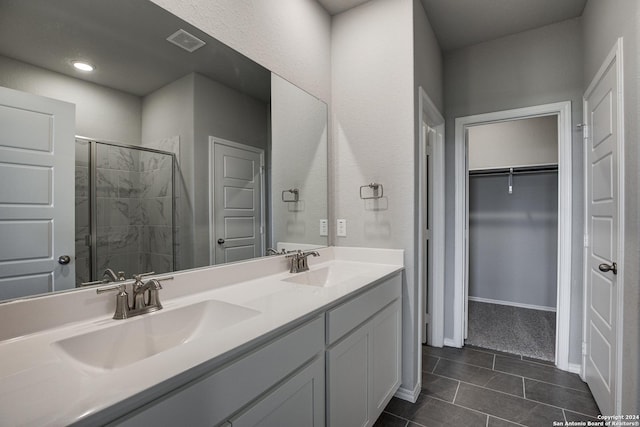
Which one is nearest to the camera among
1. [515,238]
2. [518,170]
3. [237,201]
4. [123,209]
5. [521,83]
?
[123,209]

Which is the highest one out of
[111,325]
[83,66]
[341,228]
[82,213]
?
[83,66]

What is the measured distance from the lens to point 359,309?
143 centimetres

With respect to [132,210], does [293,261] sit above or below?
below

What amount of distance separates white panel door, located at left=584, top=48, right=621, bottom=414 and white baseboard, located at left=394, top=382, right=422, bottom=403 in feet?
3.33

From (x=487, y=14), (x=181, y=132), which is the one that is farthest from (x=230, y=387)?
(x=487, y=14)

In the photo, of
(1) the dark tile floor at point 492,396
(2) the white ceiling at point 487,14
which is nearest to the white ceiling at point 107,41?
(2) the white ceiling at point 487,14

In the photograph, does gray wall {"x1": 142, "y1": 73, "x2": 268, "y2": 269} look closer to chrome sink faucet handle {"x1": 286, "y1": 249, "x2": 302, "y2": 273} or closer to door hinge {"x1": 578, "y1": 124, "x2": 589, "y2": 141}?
chrome sink faucet handle {"x1": 286, "y1": 249, "x2": 302, "y2": 273}

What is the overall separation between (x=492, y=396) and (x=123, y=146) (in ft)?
8.35

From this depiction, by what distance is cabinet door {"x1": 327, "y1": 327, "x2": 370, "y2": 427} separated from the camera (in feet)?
4.03

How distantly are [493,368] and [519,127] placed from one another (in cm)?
284

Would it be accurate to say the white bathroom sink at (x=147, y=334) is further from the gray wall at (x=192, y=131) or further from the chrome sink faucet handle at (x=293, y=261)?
the chrome sink faucet handle at (x=293, y=261)

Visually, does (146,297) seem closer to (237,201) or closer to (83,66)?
(237,201)

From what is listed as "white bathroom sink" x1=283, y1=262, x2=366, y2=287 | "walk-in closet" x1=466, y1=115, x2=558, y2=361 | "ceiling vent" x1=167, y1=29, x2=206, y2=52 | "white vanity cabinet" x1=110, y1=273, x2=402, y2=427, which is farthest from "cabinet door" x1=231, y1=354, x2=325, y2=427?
"walk-in closet" x1=466, y1=115, x2=558, y2=361

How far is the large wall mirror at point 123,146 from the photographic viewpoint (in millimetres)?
882
